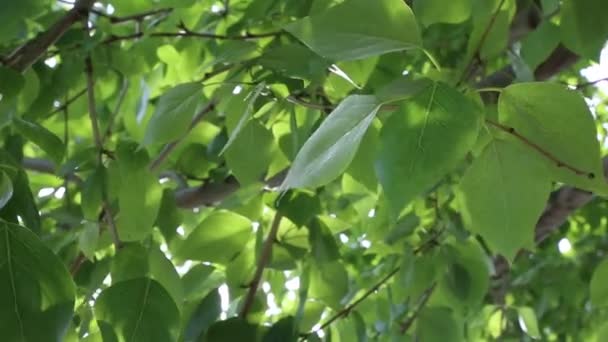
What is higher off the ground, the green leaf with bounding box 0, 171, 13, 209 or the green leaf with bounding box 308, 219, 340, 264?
the green leaf with bounding box 0, 171, 13, 209

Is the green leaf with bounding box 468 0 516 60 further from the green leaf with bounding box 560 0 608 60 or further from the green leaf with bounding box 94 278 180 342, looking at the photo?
the green leaf with bounding box 94 278 180 342

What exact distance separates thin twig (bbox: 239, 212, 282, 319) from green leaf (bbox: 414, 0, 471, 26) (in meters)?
0.25

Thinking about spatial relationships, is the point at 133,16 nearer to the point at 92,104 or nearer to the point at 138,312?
the point at 92,104

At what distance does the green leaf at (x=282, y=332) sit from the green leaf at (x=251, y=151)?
115 mm

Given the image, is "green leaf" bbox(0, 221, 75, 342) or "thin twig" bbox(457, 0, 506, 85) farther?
"thin twig" bbox(457, 0, 506, 85)

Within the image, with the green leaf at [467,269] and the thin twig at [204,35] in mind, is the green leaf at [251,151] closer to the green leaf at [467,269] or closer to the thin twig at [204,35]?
the thin twig at [204,35]

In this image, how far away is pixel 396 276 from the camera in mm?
933

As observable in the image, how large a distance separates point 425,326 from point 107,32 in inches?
16.6

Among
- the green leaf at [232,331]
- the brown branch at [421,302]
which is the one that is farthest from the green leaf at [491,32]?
the brown branch at [421,302]

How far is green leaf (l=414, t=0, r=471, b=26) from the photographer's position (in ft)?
1.84

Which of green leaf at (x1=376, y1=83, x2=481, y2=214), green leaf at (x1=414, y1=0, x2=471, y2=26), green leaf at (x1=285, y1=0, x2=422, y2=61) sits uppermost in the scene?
green leaf at (x1=285, y1=0, x2=422, y2=61)

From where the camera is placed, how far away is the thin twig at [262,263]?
722mm

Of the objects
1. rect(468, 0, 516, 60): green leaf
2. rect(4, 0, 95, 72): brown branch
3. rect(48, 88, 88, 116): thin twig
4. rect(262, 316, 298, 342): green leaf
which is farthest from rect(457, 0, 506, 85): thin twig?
rect(48, 88, 88, 116): thin twig

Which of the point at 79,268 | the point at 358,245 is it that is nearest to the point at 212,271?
the point at 79,268
